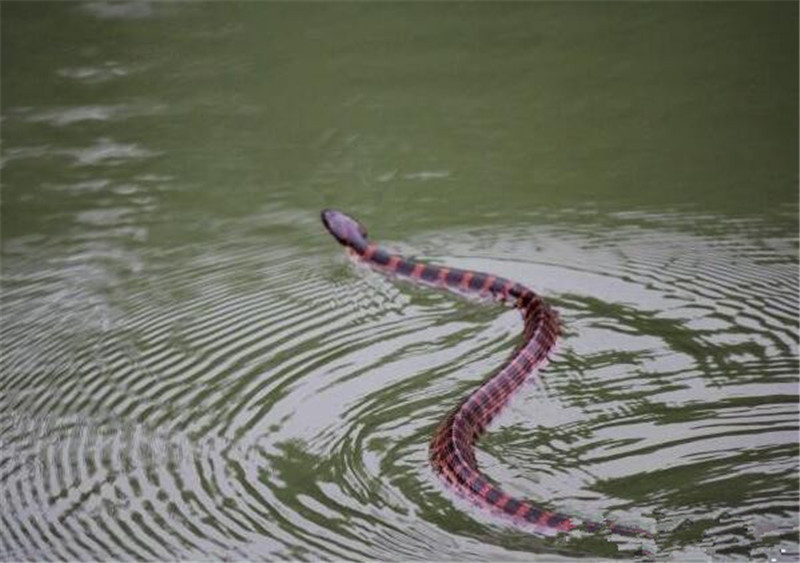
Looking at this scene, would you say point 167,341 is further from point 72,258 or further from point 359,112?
point 359,112

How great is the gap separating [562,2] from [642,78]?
5.41ft

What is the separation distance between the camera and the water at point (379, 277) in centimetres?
623

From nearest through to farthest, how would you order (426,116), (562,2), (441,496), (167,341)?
(441,496), (167,341), (426,116), (562,2)

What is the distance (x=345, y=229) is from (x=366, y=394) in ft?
6.29

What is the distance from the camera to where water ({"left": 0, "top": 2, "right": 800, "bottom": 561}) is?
623cm

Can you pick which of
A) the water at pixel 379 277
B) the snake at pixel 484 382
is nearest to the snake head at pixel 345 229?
the snake at pixel 484 382

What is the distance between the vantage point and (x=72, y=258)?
28.9 ft

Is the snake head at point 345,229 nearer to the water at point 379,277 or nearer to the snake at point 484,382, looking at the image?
the snake at point 484,382

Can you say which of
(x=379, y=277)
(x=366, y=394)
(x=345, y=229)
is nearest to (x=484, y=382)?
(x=366, y=394)

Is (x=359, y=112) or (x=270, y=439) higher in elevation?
(x=359, y=112)

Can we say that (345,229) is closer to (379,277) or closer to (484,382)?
(379,277)

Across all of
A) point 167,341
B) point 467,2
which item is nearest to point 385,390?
point 167,341

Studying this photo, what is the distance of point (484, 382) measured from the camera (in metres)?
7.21

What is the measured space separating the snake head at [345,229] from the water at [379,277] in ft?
0.40
